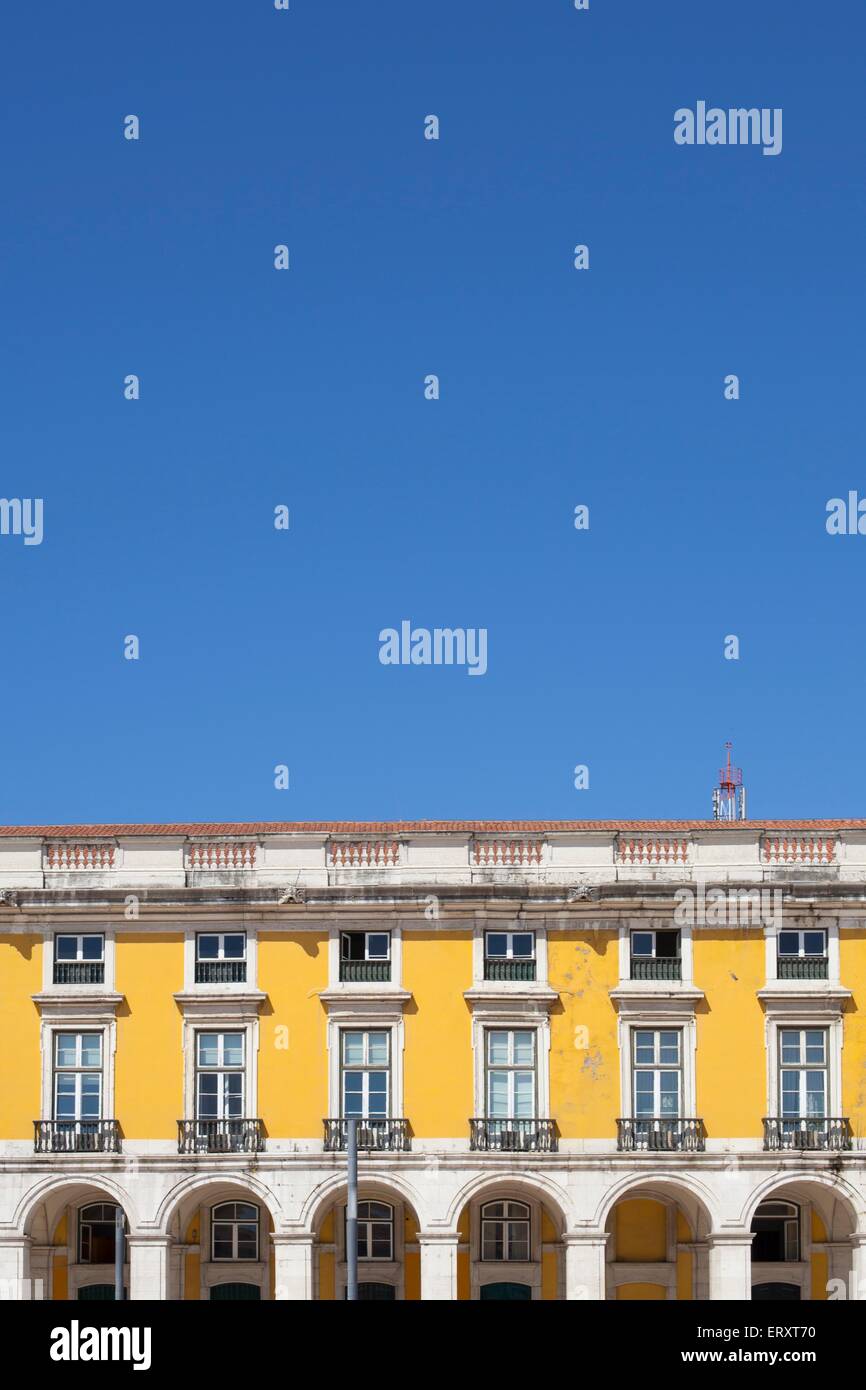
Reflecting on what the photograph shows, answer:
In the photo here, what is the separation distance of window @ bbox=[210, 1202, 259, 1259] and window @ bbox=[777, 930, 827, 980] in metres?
12.8

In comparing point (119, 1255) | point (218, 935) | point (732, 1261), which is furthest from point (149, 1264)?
point (732, 1261)

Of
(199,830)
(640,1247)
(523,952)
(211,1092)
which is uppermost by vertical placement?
(199,830)

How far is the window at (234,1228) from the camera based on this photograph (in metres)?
46.7

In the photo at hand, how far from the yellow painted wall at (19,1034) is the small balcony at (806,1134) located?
51.0 feet

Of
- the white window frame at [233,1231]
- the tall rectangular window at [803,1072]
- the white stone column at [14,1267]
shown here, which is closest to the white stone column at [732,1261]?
the tall rectangular window at [803,1072]

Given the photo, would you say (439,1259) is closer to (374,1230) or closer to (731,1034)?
(374,1230)

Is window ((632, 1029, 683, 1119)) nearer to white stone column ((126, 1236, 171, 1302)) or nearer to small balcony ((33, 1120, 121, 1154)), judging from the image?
white stone column ((126, 1236, 171, 1302))

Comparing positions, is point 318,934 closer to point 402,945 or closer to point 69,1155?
point 402,945

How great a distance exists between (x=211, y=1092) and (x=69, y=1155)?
127 inches

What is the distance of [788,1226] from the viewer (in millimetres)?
46344

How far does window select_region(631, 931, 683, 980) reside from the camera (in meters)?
45.5

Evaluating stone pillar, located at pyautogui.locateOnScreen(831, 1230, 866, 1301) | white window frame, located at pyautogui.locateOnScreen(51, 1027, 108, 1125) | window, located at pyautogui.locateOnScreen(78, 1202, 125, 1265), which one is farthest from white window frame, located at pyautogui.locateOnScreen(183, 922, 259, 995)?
stone pillar, located at pyautogui.locateOnScreen(831, 1230, 866, 1301)

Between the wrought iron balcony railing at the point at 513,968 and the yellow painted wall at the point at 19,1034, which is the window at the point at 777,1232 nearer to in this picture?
the wrought iron balcony railing at the point at 513,968
